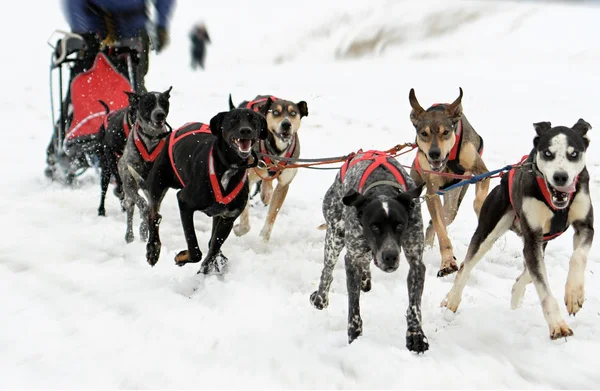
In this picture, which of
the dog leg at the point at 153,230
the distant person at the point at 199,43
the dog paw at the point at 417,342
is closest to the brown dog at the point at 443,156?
the dog paw at the point at 417,342

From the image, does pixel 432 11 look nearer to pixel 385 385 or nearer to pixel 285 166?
pixel 285 166

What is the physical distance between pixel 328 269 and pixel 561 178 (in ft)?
5.27

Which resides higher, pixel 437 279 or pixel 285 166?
pixel 285 166

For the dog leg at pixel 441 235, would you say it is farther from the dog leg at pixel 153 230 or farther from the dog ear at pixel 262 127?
the dog leg at pixel 153 230

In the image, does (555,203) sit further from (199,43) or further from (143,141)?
(199,43)

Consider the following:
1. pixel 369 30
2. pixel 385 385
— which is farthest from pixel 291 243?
pixel 369 30

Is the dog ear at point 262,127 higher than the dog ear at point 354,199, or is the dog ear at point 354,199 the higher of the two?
the dog ear at point 262,127

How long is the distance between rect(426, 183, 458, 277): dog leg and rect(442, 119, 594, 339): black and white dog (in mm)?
698

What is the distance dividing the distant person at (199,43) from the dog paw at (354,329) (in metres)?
18.0

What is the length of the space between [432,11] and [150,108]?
19758mm

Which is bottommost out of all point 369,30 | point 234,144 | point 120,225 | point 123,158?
point 120,225

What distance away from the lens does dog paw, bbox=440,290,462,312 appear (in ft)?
13.1

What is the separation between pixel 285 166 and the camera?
19.0 feet

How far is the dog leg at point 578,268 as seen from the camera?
3344mm
